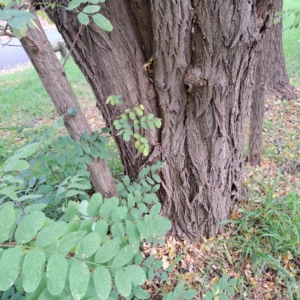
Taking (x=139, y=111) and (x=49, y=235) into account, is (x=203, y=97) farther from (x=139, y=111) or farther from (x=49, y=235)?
(x=49, y=235)

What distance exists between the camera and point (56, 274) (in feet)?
1.84

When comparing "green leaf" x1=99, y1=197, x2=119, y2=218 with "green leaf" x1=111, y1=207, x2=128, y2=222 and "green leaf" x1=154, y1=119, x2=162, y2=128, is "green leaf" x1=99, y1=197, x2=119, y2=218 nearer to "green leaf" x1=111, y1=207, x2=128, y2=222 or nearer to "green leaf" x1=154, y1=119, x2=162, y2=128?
"green leaf" x1=111, y1=207, x2=128, y2=222

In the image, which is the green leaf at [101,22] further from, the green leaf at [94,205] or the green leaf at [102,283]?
the green leaf at [102,283]

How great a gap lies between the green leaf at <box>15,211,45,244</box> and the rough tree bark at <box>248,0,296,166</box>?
8.08 feet

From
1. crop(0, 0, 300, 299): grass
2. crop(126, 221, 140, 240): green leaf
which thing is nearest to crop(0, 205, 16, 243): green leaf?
crop(126, 221, 140, 240): green leaf

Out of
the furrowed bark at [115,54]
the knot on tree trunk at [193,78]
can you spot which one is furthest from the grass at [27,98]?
the knot on tree trunk at [193,78]

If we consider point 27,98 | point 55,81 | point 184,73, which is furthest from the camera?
point 27,98

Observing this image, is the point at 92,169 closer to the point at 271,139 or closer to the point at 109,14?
the point at 109,14

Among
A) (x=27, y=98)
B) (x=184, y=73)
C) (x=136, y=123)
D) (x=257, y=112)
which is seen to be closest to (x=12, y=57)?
(x=27, y=98)

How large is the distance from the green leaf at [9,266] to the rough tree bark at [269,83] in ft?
8.27

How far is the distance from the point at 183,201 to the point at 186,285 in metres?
0.56

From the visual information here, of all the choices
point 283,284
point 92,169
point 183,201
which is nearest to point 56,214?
point 92,169

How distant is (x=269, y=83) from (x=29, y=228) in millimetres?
4562

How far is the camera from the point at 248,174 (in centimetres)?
251
